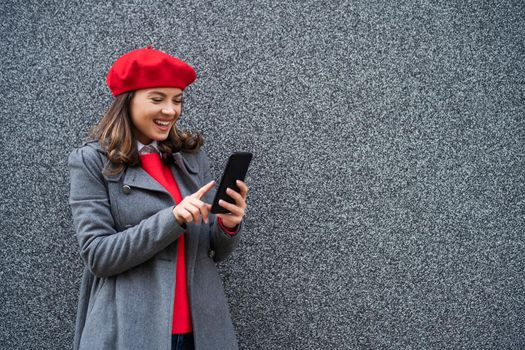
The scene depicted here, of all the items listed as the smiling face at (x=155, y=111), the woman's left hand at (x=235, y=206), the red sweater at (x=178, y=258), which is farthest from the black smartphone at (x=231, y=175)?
the smiling face at (x=155, y=111)

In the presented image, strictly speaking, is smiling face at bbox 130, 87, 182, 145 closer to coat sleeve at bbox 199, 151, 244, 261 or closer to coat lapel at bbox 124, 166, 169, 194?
coat lapel at bbox 124, 166, 169, 194

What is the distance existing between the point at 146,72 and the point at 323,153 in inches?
26.9

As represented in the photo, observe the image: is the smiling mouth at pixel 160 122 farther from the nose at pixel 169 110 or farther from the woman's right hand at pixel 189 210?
the woman's right hand at pixel 189 210

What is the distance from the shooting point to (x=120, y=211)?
1.14 m

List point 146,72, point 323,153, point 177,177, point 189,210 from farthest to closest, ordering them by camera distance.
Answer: point 323,153 < point 177,177 < point 146,72 < point 189,210

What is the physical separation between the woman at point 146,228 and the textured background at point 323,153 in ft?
1.24

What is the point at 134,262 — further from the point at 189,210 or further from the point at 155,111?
the point at 155,111

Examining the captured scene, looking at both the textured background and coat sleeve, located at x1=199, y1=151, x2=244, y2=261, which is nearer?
coat sleeve, located at x1=199, y1=151, x2=244, y2=261

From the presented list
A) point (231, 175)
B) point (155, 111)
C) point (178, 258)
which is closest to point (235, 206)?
point (231, 175)

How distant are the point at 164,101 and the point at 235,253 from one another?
0.63 m

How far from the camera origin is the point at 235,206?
1.13 meters

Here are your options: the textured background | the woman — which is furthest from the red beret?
the textured background

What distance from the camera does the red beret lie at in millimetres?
1137

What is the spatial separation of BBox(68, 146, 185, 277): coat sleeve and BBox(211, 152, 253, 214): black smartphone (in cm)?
10
